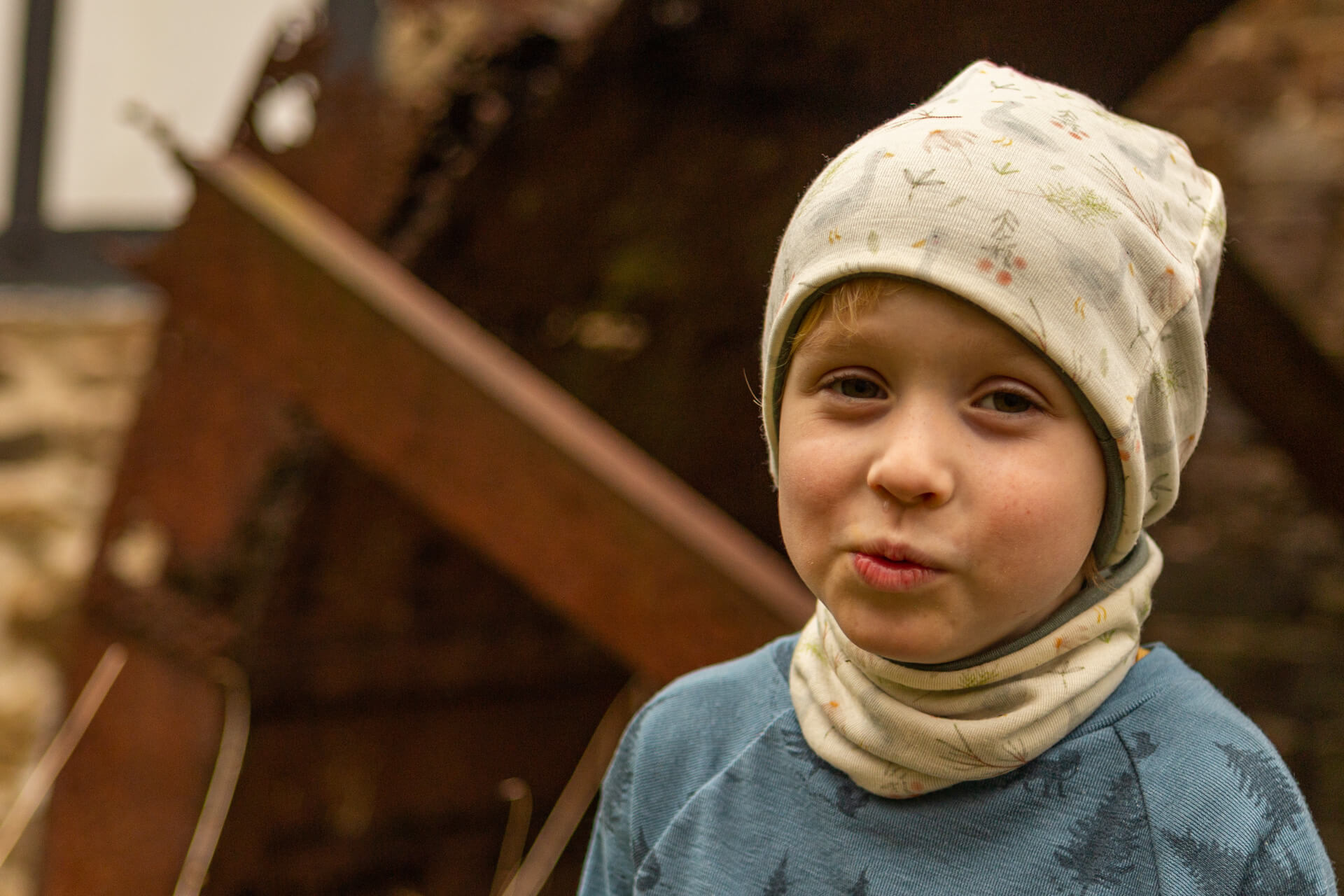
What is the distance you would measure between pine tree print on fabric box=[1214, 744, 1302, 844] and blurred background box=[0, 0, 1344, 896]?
47 centimetres

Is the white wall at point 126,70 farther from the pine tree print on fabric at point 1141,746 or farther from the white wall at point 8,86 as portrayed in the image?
the pine tree print on fabric at point 1141,746

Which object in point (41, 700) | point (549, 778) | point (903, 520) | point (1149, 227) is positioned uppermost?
point (1149, 227)

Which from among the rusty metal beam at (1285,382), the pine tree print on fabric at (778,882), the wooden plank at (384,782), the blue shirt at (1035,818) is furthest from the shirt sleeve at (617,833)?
the rusty metal beam at (1285,382)

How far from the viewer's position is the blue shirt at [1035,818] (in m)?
0.70

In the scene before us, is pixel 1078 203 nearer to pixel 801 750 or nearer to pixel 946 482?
pixel 946 482

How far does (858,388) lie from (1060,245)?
0.46ft

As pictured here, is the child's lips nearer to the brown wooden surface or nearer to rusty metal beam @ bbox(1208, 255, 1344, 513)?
the brown wooden surface

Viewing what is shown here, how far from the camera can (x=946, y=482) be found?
0.69 metres

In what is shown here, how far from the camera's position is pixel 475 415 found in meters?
1.26

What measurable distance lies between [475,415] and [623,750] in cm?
45

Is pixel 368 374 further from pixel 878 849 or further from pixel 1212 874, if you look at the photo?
pixel 1212 874

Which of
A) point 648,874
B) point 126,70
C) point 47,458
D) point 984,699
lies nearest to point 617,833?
point 648,874

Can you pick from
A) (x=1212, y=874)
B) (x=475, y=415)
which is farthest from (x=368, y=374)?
(x=1212, y=874)

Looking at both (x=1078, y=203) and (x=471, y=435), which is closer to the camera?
(x=1078, y=203)
